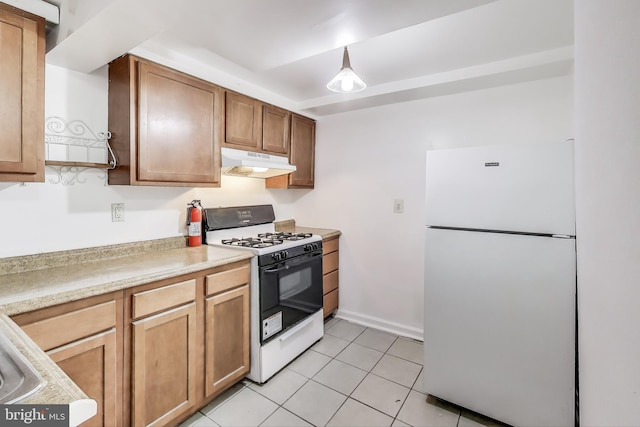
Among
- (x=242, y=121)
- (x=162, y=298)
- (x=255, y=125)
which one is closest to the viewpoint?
(x=162, y=298)

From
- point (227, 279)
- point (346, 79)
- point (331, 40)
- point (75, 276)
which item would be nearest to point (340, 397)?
point (227, 279)

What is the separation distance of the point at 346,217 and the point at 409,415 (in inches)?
71.2

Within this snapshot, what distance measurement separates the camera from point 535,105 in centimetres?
219

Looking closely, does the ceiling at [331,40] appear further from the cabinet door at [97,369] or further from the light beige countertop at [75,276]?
the cabinet door at [97,369]

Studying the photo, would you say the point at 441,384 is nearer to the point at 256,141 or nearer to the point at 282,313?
the point at 282,313

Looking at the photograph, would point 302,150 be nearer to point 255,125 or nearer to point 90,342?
point 255,125

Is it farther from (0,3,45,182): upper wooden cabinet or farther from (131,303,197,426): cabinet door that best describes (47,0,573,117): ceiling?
(131,303,197,426): cabinet door

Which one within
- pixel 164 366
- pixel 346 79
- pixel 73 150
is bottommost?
pixel 164 366

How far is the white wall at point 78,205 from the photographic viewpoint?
5.04ft

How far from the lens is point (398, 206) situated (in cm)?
279

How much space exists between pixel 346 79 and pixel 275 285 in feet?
4.75

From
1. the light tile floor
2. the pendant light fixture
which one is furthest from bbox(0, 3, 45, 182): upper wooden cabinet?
the light tile floor

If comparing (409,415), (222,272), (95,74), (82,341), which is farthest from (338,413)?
(95,74)

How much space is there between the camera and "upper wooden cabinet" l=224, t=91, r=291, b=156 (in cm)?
227
